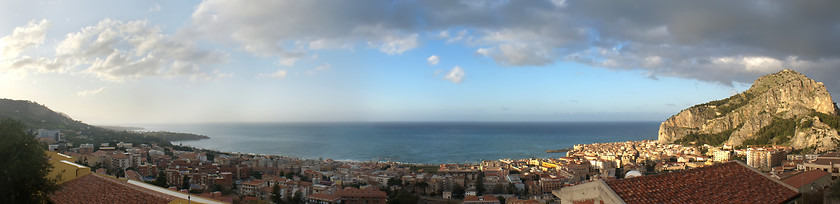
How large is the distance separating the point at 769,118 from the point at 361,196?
4143 cm

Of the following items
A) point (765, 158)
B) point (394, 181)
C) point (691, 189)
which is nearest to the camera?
point (691, 189)

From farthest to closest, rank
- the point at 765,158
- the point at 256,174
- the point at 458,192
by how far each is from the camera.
A: the point at 765,158
the point at 256,174
the point at 458,192

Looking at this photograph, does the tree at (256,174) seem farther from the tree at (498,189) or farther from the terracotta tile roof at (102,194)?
the terracotta tile roof at (102,194)

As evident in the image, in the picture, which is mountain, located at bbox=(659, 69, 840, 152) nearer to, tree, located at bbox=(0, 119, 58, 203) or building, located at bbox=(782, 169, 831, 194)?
building, located at bbox=(782, 169, 831, 194)

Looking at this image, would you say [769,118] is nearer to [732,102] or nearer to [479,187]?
[732,102]

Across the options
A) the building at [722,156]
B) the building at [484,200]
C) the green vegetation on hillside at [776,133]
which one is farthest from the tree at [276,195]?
the green vegetation on hillside at [776,133]

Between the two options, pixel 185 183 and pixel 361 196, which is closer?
pixel 361 196

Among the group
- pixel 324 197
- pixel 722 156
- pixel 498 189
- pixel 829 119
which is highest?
pixel 829 119

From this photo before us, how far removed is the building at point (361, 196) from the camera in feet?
55.0

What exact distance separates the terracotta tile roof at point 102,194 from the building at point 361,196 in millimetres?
10394

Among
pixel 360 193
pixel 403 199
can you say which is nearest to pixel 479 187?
pixel 403 199

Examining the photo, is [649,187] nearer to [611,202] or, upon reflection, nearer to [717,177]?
[611,202]

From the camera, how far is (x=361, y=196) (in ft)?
55.8

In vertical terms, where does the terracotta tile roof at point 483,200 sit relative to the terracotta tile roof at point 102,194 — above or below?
below
